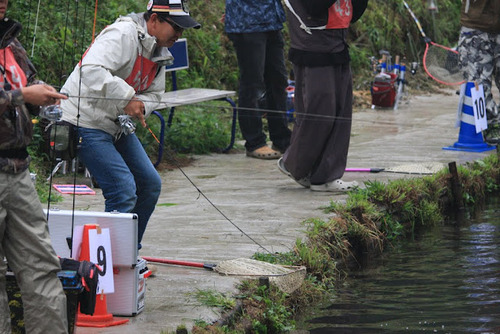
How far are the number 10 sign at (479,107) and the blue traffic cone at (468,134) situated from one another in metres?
0.09

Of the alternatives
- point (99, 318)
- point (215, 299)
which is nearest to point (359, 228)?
point (215, 299)

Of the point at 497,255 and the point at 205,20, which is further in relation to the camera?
the point at 205,20

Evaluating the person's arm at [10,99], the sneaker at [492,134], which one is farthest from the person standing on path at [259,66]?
the person's arm at [10,99]

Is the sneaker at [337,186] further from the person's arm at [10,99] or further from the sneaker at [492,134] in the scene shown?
the person's arm at [10,99]

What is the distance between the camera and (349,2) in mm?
8133

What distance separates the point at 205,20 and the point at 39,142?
19.0 feet

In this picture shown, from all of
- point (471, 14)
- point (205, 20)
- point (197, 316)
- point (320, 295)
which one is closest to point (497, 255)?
point (320, 295)

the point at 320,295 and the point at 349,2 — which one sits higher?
the point at 349,2

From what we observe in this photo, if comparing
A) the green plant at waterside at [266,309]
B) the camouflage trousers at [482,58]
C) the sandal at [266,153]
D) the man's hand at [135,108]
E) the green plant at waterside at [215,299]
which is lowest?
the sandal at [266,153]

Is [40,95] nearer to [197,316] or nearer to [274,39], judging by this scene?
[197,316]

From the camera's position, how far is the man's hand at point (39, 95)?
3975 mm

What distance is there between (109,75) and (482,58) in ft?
21.7

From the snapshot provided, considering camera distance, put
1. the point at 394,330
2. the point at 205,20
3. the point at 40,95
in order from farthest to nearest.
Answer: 1. the point at 205,20
2. the point at 394,330
3. the point at 40,95

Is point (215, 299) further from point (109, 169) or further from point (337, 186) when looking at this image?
point (337, 186)
